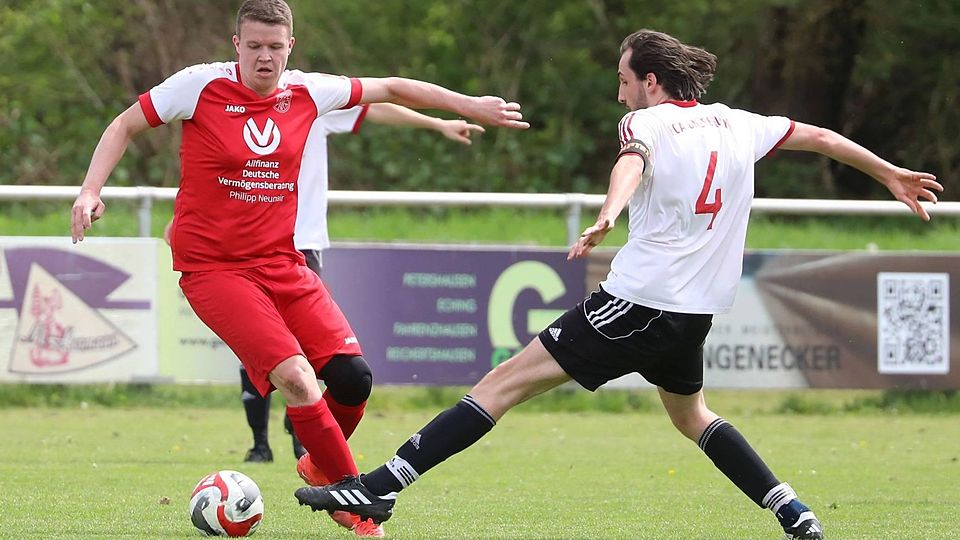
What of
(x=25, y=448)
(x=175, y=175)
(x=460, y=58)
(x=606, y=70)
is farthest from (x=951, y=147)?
(x=25, y=448)

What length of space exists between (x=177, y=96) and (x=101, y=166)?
1.35 feet

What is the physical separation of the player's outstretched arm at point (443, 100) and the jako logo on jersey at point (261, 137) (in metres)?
0.48

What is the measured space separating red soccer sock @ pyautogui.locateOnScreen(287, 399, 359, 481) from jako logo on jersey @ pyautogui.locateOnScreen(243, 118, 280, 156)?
103cm

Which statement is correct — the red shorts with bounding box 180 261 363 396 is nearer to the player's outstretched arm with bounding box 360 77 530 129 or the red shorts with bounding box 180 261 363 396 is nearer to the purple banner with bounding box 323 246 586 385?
the player's outstretched arm with bounding box 360 77 530 129

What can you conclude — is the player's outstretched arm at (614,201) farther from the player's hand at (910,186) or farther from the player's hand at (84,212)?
the player's hand at (84,212)

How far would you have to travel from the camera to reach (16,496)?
7328 millimetres

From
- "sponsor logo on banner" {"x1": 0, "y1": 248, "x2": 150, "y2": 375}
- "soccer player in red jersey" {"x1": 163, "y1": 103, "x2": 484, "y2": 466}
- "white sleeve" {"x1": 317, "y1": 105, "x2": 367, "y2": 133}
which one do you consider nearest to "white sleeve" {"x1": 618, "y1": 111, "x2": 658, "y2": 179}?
"soccer player in red jersey" {"x1": 163, "y1": 103, "x2": 484, "y2": 466}

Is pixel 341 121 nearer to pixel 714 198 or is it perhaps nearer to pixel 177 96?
pixel 177 96

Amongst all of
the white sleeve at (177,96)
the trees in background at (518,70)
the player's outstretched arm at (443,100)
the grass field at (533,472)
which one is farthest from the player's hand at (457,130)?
the trees in background at (518,70)

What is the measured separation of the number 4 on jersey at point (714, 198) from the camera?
589cm

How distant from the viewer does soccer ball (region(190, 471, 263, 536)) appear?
601 centimetres

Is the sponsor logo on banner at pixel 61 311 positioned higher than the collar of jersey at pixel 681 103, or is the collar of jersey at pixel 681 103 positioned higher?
the collar of jersey at pixel 681 103

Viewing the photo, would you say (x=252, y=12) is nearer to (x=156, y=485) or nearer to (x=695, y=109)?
(x=695, y=109)

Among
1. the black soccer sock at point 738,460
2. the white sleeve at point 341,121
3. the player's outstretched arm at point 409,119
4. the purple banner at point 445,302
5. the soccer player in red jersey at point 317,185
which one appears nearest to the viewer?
the black soccer sock at point 738,460
